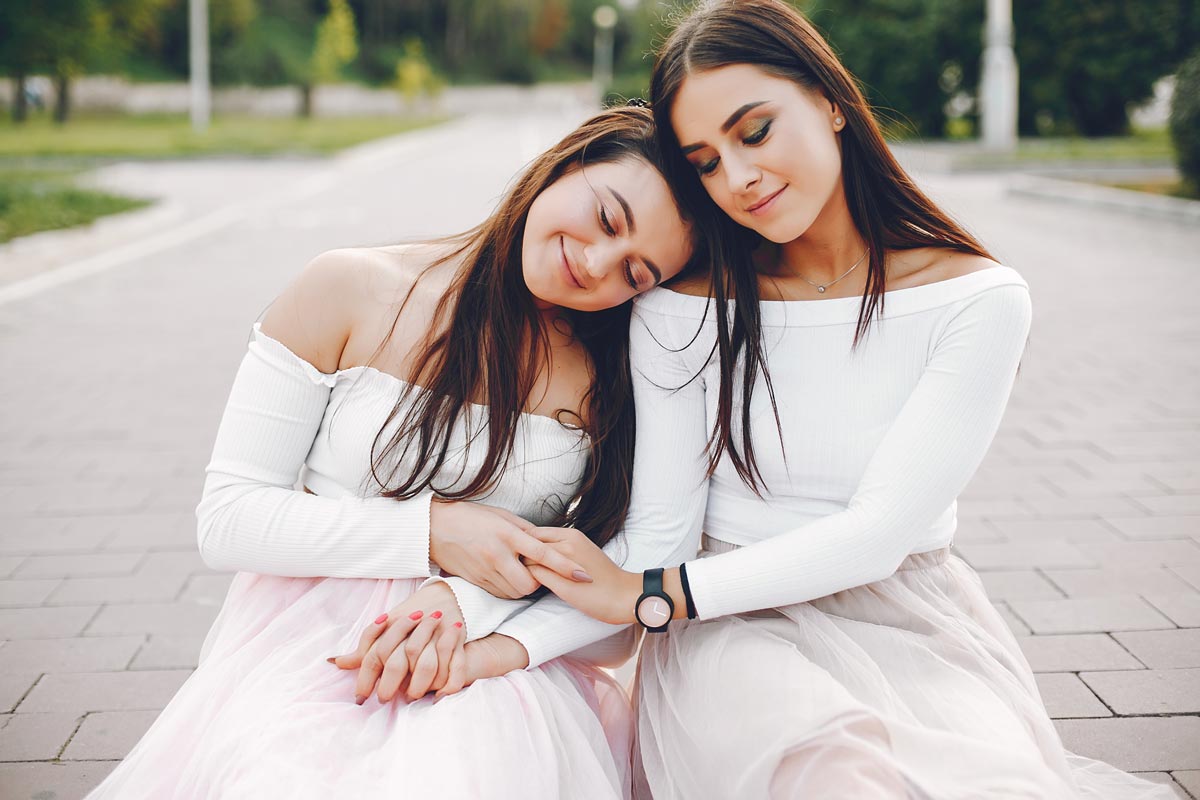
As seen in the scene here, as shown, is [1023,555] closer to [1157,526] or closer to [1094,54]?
[1157,526]

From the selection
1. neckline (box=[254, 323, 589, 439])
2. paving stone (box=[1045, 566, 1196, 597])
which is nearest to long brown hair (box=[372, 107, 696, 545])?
neckline (box=[254, 323, 589, 439])

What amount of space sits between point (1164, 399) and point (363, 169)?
18728 millimetres

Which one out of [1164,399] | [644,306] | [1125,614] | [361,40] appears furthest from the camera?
[361,40]

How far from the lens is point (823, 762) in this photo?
171 centimetres

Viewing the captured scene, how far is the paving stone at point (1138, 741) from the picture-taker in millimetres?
2516

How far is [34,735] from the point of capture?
2697mm

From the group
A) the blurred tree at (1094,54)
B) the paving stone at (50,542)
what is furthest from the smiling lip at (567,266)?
the blurred tree at (1094,54)

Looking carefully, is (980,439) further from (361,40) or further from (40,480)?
(361,40)

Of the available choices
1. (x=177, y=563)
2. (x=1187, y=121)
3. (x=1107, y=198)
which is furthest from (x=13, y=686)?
(x=1107, y=198)

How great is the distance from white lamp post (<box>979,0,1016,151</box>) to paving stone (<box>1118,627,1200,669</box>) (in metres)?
18.8

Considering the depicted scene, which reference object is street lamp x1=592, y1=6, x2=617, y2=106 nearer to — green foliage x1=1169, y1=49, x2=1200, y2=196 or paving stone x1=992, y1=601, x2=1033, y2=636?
green foliage x1=1169, y1=49, x2=1200, y2=196

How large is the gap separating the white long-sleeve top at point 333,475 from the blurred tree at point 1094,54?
27.1m

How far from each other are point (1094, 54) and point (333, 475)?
91.1 ft

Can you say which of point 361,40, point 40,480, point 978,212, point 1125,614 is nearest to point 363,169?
point 978,212
